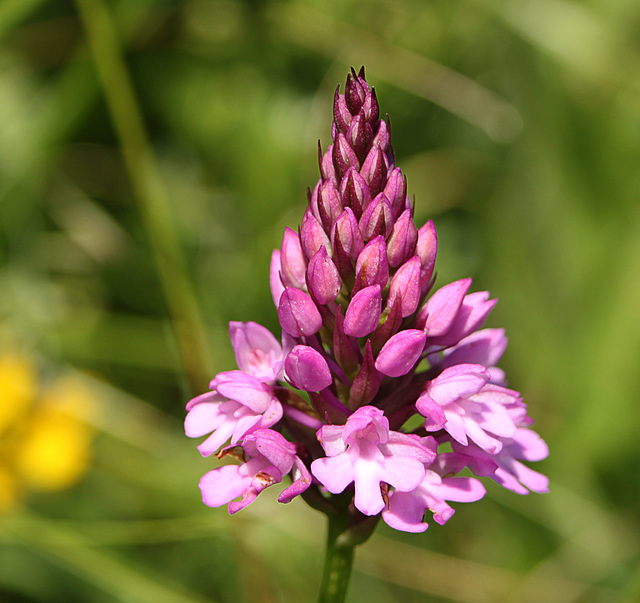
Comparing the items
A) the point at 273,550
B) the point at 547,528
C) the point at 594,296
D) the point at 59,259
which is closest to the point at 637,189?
the point at 594,296

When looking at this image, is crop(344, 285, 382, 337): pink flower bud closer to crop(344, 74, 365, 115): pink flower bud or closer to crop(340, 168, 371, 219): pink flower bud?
crop(340, 168, 371, 219): pink flower bud

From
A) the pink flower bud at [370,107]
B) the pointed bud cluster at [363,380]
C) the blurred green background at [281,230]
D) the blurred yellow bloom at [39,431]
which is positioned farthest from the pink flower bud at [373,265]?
the blurred yellow bloom at [39,431]

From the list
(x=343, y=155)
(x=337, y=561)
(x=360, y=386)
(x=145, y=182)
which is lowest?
(x=337, y=561)

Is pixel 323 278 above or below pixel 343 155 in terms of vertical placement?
below

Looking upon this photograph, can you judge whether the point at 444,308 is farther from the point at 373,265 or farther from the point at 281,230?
the point at 281,230

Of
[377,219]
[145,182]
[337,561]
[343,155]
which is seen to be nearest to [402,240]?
[377,219]

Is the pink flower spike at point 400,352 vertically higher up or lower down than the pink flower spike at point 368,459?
higher up

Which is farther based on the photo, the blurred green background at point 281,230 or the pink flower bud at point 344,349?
the blurred green background at point 281,230

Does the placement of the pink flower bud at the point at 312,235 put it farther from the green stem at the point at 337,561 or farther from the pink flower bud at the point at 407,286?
the green stem at the point at 337,561
